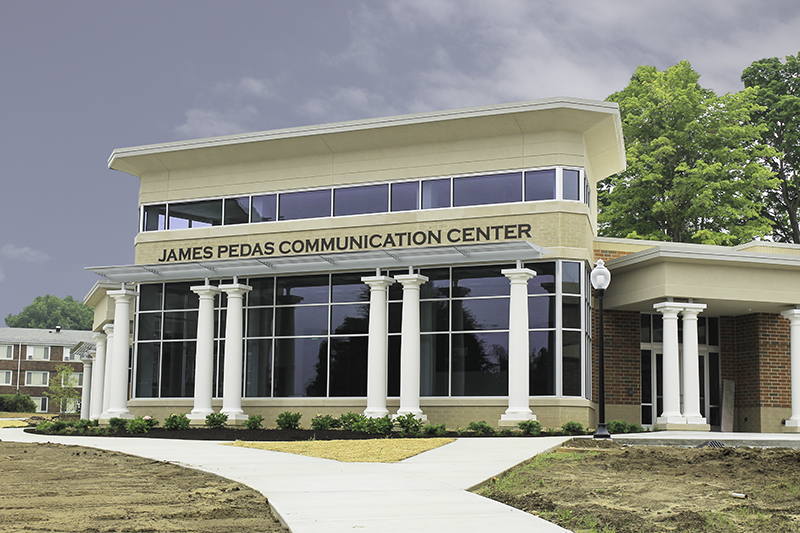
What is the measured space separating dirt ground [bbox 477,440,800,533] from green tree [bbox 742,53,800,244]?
117 ft

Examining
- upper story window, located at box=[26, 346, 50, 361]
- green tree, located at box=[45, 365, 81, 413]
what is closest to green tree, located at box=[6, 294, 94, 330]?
upper story window, located at box=[26, 346, 50, 361]

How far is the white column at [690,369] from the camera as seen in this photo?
78.1ft

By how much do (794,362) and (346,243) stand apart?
1388 centimetres

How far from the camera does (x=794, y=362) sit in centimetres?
2498

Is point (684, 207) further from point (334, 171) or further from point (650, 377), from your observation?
A: point (334, 171)

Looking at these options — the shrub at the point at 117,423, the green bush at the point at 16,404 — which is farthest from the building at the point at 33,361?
the shrub at the point at 117,423

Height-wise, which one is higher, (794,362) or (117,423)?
(794,362)

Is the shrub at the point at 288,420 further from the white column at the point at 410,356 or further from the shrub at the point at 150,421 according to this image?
the shrub at the point at 150,421

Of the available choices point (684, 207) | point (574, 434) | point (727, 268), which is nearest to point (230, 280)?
point (574, 434)

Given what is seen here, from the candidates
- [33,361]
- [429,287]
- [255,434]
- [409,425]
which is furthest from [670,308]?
[33,361]

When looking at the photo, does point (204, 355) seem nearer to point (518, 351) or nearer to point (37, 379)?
point (518, 351)

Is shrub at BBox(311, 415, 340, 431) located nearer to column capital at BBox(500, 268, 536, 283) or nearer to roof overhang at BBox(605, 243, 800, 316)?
column capital at BBox(500, 268, 536, 283)

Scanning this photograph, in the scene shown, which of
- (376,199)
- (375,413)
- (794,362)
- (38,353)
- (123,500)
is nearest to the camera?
(123,500)

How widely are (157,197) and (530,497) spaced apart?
2303cm
